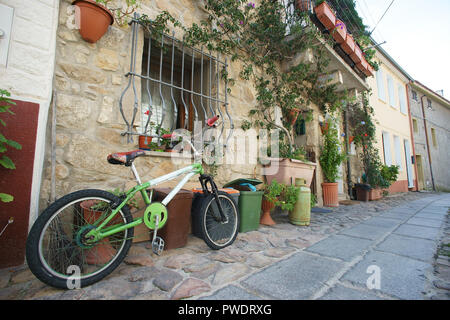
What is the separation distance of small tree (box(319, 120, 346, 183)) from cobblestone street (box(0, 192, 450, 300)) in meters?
2.51

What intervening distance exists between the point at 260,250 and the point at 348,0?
276 inches

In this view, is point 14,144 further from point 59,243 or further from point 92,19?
point 92,19

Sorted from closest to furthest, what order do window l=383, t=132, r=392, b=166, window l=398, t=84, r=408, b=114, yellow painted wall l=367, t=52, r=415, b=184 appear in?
yellow painted wall l=367, t=52, r=415, b=184 < window l=383, t=132, r=392, b=166 < window l=398, t=84, r=408, b=114

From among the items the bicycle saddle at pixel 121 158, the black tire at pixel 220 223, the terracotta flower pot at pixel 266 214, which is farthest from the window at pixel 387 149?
the bicycle saddle at pixel 121 158

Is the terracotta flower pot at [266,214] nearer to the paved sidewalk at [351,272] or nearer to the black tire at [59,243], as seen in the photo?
the paved sidewalk at [351,272]

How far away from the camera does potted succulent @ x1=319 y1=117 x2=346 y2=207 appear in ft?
15.3

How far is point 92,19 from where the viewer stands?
192 cm

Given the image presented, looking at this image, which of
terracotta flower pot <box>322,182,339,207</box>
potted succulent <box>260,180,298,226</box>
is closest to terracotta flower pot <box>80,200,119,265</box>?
potted succulent <box>260,180,298,226</box>

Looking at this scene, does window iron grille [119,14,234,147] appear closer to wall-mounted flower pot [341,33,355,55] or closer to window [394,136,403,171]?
wall-mounted flower pot [341,33,355,55]

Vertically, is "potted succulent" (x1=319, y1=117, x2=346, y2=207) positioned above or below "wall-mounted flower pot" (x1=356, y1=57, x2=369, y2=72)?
below

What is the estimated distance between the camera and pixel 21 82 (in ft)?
5.31

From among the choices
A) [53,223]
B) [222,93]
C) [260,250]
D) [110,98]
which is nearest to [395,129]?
[222,93]

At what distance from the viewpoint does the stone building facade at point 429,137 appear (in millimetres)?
10992

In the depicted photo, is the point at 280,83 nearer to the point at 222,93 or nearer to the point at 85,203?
the point at 222,93
